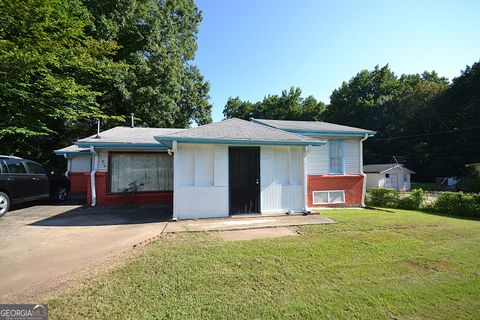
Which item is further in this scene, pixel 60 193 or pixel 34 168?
pixel 60 193

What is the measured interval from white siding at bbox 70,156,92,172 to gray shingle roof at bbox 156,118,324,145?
422 inches

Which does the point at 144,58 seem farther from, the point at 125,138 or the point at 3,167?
the point at 3,167

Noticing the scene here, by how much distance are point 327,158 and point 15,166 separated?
11.8m

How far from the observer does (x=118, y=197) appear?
9.66m

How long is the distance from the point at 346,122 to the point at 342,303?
1803 inches

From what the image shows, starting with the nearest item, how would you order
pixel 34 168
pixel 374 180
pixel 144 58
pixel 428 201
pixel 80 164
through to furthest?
pixel 34 168 < pixel 428 201 < pixel 80 164 < pixel 144 58 < pixel 374 180

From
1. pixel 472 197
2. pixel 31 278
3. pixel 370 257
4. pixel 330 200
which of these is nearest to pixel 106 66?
pixel 31 278

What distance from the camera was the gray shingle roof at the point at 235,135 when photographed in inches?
269

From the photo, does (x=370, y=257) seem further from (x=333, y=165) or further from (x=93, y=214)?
(x=93, y=214)

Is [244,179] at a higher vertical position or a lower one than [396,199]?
higher

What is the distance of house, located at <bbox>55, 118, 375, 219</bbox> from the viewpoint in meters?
7.16

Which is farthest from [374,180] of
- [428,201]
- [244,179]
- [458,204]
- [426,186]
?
[244,179]

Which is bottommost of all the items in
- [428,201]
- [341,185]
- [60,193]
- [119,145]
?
[428,201]

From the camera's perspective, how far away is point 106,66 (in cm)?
1391
